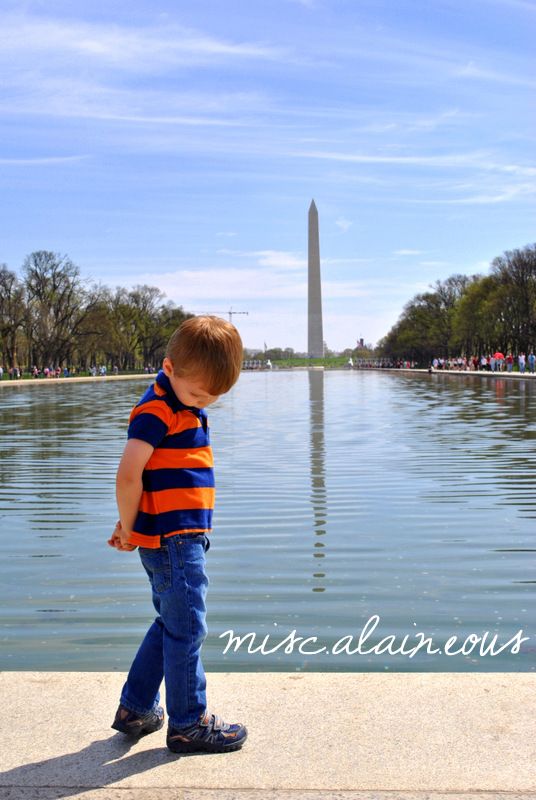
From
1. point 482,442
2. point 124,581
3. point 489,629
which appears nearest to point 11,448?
point 482,442

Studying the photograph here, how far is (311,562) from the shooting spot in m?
7.53

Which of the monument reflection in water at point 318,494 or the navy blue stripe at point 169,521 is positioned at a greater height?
the navy blue stripe at point 169,521

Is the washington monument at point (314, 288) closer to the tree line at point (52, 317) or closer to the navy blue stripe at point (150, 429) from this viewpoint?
the tree line at point (52, 317)

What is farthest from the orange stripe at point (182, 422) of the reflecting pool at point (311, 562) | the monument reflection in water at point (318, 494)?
the monument reflection in water at point (318, 494)

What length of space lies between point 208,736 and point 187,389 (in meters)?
1.19

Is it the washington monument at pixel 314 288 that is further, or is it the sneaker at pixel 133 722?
the washington monument at pixel 314 288

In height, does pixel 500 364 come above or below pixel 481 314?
below

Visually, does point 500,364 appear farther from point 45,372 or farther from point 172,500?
point 172,500

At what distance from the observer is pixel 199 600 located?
11.7 ft

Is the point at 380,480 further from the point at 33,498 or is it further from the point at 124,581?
the point at 124,581

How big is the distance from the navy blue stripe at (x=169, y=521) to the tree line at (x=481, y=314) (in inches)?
3109

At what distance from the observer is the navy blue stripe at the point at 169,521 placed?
3.55 meters

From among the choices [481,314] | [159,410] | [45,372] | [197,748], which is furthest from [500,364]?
[197,748]

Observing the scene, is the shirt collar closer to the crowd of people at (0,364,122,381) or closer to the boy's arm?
the boy's arm
